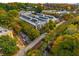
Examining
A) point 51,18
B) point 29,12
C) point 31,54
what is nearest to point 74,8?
point 51,18

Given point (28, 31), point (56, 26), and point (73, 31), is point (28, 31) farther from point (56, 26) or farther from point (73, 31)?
point (73, 31)

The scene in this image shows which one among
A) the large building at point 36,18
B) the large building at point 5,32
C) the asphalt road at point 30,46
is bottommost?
the asphalt road at point 30,46

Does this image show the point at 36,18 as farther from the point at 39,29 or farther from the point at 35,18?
the point at 39,29

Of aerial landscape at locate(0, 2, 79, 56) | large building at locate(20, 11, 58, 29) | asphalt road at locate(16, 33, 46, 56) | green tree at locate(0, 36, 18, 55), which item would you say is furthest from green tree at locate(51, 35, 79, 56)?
green tree at locate(0, 36, 18, 55)

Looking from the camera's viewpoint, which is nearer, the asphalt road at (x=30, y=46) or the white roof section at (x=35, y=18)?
the asphalt road at (x=30, y=46)

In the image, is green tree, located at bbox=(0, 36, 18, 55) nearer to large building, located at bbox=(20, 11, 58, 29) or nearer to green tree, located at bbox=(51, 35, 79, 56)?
large building, located at bbox=(20, 11, 58, 29)

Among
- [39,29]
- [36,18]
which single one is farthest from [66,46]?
[36,18]

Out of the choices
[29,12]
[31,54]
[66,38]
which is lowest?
[31,54]

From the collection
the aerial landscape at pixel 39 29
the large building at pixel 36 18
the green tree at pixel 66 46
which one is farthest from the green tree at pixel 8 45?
the green tree at pixel 66 46

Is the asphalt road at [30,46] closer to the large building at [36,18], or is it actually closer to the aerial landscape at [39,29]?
the aerial landscape at [39,29]

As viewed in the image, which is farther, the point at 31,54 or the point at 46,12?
the point at 46,12
